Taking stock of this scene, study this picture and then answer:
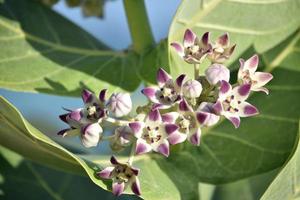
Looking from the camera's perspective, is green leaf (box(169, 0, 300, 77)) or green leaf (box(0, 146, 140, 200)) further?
green leaf (box(0, 146, 140, 200))

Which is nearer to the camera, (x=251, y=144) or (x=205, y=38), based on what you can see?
(x=205, y=38)

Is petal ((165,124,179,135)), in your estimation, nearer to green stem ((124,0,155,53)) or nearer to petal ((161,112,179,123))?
petal ((161,112,179,123))

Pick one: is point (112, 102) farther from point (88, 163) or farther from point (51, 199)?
point (51, 199)

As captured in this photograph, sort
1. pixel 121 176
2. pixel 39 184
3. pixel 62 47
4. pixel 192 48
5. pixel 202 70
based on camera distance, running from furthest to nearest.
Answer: pixel 39 184 < pixel 62 47 < pixel 202 70 < pixel 192 48 < pixel 121 176

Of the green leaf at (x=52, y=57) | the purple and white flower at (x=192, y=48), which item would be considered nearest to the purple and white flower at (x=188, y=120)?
the purple and white flower at (x=192, y=48)

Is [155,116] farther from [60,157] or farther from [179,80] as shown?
[60,157]

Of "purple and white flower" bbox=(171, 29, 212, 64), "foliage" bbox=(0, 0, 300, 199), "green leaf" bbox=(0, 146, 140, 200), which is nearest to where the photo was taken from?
"purple and white flower" bbox=(171, 29, 212, 64)

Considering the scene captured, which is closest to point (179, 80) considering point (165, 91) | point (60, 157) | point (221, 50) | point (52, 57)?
point (165, 91)

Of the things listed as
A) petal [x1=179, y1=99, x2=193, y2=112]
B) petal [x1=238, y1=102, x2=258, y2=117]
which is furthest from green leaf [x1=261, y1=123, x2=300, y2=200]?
petal [x1=179, y1=99, x2=193, y2=112]
